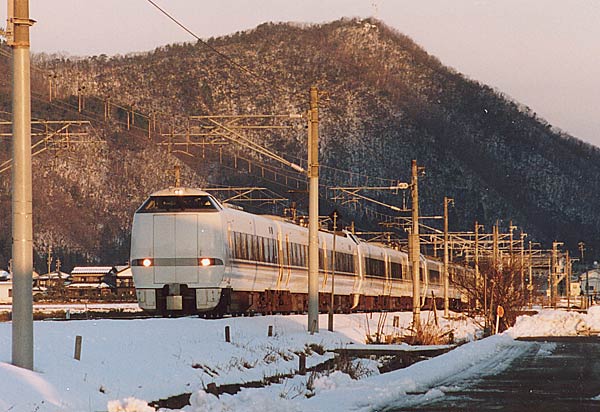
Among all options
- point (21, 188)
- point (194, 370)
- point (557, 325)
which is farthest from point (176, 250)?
point (557, 325)

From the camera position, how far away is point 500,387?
76.6 ft

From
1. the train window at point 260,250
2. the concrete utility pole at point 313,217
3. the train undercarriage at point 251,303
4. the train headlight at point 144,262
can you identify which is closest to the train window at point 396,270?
the train undercarriage at point 251,303

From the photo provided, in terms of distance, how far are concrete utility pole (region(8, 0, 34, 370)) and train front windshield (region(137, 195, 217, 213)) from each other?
19.5m

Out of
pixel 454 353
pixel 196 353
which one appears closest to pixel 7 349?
pixel 196 353

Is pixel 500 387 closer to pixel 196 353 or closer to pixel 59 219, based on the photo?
pixel 196 353

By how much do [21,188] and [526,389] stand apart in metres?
10.2

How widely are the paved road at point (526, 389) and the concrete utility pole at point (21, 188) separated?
18.1 feet

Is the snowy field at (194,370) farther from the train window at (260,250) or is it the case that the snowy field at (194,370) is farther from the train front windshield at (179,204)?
the train window at (260,250)

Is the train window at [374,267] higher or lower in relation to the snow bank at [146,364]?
higher

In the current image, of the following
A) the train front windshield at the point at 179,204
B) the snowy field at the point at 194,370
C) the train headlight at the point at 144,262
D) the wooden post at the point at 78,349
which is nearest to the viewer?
the snowy field at the point at 194,370

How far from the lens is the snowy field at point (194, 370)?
17.5m

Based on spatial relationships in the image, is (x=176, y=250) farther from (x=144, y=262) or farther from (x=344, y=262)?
(x=344, y=262)

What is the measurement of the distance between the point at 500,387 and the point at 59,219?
160029mm

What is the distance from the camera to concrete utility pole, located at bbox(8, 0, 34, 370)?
Answer: 18.0m
